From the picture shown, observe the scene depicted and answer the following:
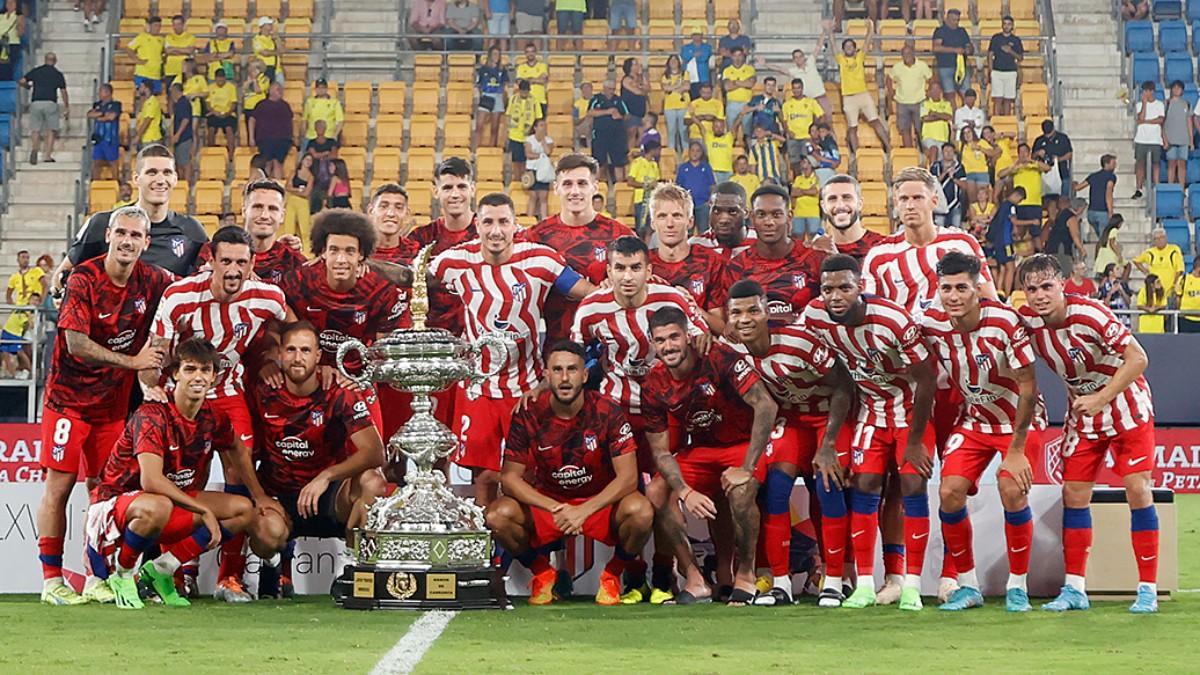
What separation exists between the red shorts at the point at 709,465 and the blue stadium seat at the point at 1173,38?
15.3m

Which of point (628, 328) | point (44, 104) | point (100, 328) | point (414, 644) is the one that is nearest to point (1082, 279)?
point (628, 328)

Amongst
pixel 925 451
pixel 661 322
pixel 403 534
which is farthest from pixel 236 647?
pixel 925 451

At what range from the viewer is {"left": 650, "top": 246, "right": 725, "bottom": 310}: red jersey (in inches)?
366

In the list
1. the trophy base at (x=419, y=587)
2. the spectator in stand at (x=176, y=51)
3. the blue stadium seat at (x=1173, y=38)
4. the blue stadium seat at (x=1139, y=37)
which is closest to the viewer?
the trophy base at (x=419, y=587)

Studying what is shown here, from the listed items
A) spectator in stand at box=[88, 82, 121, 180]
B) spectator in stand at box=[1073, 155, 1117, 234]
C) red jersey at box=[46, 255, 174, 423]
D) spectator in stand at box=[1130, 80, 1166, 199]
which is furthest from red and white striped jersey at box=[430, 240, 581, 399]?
spectator in stand at box=[1130, 80, 1166, 199]

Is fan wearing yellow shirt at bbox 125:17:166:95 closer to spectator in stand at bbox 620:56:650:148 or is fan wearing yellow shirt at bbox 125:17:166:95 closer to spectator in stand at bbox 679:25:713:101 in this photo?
spectator in stand at bbox 620:56:650:148

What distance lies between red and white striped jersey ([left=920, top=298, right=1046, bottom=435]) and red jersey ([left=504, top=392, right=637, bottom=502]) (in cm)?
154

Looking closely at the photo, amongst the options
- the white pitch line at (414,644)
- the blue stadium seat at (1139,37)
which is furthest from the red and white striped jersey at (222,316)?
the blue stadium seat at (1139,37)

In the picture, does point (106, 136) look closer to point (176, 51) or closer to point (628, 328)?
point (176, 51)

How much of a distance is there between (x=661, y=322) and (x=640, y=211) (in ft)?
34.3

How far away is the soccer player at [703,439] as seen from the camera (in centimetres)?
860

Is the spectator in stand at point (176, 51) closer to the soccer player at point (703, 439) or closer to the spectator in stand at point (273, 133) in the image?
the spectator in stand at point (273, 133)

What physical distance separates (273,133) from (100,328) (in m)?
11.3

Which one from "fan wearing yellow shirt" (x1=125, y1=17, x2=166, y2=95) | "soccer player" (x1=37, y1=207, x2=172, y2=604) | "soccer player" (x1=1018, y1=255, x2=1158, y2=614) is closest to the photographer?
"soccer player" (x1=1018, y1=255, x2=1158, y2=614)
